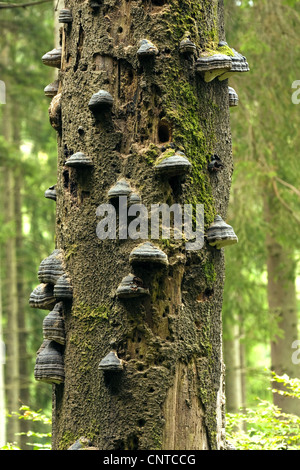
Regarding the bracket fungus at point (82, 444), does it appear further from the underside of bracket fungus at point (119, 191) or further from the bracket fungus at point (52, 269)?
the underside of bracket fungus at point (119, 191)

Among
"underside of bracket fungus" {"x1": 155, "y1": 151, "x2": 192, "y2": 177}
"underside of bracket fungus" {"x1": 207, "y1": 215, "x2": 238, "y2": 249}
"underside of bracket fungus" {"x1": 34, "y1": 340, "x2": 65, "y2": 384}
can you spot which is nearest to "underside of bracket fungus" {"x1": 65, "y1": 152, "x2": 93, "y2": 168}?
"underside of bracket fungus" {"x1": 155, "y1": 151, "x2": 192, "y2": 177}

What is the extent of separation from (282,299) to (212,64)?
8.96 meters

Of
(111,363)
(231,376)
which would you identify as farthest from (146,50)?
(231,376)

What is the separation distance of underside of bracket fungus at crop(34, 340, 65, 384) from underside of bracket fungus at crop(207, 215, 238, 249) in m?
0.96

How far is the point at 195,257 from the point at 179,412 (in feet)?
2.43

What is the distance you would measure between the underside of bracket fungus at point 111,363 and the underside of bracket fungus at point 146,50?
145cm

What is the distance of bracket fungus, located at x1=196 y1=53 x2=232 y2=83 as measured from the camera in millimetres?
2949

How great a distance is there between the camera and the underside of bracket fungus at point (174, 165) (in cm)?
277

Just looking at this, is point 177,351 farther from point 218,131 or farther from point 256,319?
point 256,319

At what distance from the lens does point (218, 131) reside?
3143 millimetres

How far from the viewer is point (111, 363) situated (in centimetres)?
265

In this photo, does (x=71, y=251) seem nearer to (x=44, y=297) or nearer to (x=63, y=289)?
(x=63, y=289)

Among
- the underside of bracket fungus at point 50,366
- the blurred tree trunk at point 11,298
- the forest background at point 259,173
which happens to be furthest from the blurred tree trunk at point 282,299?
the underside of bracket fungus at point 50,366

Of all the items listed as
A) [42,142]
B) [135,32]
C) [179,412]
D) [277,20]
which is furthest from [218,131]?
[42,142]
